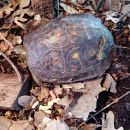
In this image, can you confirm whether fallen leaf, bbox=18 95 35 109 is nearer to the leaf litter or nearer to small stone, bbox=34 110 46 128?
the leaf litter

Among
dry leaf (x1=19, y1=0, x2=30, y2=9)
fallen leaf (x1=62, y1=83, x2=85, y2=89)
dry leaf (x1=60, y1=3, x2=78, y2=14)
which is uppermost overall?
dry leaf (x1=19, y1=0, x2=30, y2=9)

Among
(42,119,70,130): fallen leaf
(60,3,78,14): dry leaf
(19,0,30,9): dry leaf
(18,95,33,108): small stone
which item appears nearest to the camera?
(42,119,70,130): fallen leaf

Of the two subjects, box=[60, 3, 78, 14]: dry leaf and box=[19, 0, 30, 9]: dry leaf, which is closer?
box=[19, 0, 30, 9]: dry leaf

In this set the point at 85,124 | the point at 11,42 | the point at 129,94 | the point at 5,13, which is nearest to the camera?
the point at 85,124

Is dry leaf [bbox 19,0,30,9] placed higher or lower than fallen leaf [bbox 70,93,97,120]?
higher

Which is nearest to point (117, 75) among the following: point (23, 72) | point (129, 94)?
point (129, 94)

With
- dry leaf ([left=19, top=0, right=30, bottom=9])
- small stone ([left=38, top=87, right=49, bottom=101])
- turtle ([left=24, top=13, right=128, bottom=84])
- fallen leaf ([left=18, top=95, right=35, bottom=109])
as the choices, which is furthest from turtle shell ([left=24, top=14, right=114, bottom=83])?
dry leaf ([left=19, top=0, right=30, bottom=9])

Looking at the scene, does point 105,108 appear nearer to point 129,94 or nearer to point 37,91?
point 129,94

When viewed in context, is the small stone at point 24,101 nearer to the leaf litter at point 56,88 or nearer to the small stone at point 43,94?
the leaf litter at point 56,88

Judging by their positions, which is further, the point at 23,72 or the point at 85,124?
the point at 23,72
